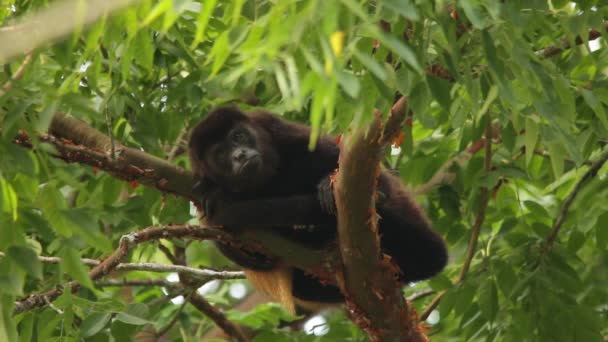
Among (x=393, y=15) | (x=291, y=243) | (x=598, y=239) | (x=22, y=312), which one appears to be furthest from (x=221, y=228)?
(x=393, y=15)

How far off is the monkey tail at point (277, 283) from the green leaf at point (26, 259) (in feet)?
6.48

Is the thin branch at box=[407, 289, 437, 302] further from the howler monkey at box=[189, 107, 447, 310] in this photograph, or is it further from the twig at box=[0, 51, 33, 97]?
the twig at box=[0, 51, 33, 97]

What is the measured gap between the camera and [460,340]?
17.5 ft

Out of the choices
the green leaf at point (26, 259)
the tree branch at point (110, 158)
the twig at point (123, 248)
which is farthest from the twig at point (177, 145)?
the green leaf at point (26, 259)

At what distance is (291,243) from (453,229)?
1420mm

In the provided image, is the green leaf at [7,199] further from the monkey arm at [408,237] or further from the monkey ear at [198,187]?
the monkey arm at [408,237]

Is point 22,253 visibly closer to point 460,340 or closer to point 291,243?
point 291,243

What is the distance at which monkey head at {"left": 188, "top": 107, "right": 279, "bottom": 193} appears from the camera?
504 centimetres

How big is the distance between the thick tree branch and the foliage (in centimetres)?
19

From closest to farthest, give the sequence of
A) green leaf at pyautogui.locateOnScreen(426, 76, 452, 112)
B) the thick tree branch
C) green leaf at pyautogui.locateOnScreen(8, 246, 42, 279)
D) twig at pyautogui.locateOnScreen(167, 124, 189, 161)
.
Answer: green leaf at pyautogui.locateOnScreen(8, 246, 42, 279)
green leaf at pyautogui.locateOnScreen(426, 76, 452, 112)
the thick tree branch
twig at pyautogui.locateOnScreen(167, 124, 189, 161)

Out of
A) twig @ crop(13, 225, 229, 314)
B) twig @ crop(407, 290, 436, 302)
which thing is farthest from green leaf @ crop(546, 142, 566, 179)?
twig @ crop(407, 290, 436, 302)

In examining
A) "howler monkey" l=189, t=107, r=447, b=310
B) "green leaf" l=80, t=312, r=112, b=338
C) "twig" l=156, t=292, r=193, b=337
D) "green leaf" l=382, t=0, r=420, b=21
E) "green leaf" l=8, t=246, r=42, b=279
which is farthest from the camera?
"twig" l=156, t=292, r=193, b=337

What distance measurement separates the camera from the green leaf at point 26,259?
2.78 meters

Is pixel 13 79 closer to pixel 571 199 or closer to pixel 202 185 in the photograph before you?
pixel 202 185
